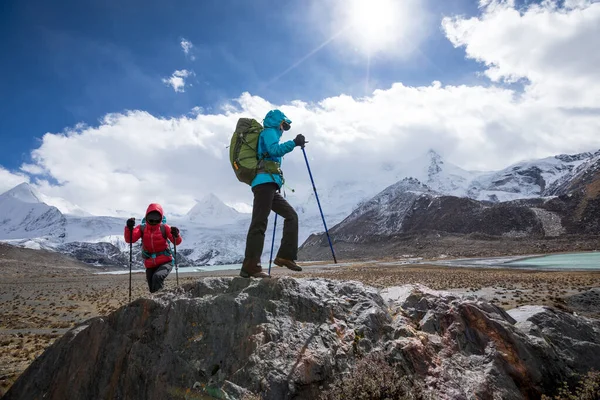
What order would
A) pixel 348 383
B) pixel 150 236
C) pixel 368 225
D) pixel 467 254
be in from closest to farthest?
pixel 348 383, pixel 150 236, pixel 467 254, pixel 368 225

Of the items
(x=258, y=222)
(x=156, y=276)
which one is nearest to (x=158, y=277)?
(x=156, y=276)

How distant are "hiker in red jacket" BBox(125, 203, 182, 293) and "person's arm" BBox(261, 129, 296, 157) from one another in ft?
10.9

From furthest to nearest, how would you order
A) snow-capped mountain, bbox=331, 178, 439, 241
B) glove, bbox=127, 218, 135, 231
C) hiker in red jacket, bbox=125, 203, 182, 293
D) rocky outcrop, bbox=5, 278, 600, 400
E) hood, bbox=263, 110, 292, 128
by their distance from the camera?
snow-capped mountain, bbox=331, 178, 439, 241, glove, bbox=127, 218, 135, 231, hiker in red jacket, bbox=125, 203, 182, 293, hood, bbox=263, 110, 292, 128, rocky outcrop, bbox=5, 278, 600, 400

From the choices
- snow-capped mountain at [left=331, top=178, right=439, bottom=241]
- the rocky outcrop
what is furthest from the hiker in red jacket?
snow-capped mountain at [left=331, top=178, right=439, bottom=241]

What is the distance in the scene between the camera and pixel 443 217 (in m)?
118

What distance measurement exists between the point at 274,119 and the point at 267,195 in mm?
1396

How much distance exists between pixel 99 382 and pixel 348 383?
332 cm

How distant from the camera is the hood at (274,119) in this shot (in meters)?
6.24

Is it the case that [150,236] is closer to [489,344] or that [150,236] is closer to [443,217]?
[489,344]

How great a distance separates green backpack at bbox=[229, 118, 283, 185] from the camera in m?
6.11

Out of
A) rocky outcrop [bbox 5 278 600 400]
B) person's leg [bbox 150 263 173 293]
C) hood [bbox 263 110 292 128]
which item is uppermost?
hood [bbox 263 110 292 128]

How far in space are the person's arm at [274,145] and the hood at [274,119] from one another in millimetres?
176

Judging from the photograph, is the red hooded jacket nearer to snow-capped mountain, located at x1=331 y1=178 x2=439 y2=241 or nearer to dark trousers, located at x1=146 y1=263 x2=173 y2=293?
dark trousers, located at x1=146 y1=263 x2=173 y2=293

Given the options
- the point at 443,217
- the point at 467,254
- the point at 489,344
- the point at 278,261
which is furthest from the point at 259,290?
the point at 443,217
